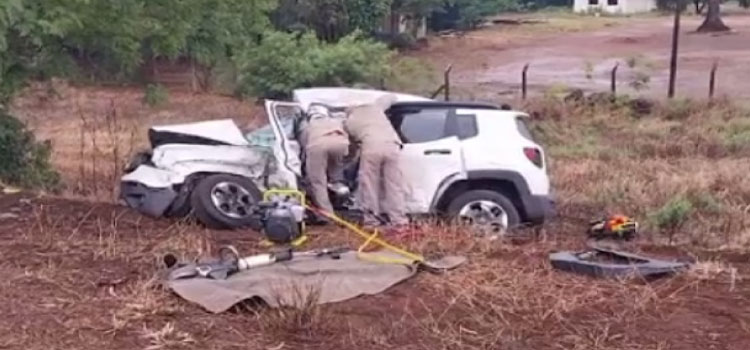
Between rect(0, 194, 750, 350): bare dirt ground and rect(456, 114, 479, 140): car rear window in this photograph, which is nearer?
rect(0, 194, 750, 350): bare dirt ground

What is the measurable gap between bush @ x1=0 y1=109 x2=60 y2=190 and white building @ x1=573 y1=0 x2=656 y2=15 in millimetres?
65850

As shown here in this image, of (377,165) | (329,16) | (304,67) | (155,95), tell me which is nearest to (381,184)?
(377,165)

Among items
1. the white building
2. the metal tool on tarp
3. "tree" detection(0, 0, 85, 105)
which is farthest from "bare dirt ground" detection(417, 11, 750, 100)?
the metal tool on tarp

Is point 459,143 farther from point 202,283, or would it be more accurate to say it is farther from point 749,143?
point 749,143

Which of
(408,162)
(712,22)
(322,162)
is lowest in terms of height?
(712,22)

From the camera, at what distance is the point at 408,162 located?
35.3ft

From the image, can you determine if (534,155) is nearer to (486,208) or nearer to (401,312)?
(486,208)

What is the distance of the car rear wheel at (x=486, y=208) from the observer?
10773 millimetres

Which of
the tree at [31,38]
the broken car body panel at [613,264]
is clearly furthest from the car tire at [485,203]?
the tree at [31,38]

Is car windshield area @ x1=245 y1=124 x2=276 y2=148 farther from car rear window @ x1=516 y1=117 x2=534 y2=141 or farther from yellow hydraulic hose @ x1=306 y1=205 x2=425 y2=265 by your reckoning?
car rear window @ x1=516 y1=117 x2=534 y2=141

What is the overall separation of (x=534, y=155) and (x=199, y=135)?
9.94ft

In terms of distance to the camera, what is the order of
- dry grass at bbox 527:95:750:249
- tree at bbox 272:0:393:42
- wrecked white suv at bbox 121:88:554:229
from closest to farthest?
wrecked white suv at bbox 121:88:554:229 → dry grass at bbox 527:95:750:249 → tree at bbox 272:0:393:42

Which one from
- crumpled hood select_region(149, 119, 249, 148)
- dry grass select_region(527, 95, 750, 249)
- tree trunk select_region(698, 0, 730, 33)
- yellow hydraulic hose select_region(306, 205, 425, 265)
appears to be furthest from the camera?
tree trunk select_region(698, 0, 730, 33)

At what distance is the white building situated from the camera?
77.0 meters
